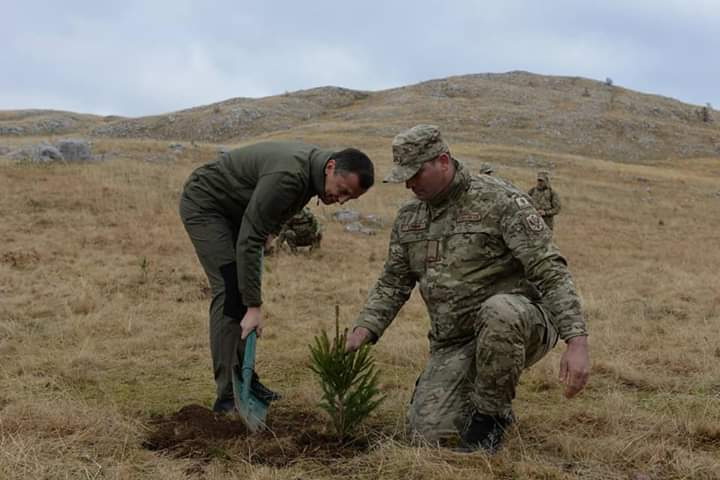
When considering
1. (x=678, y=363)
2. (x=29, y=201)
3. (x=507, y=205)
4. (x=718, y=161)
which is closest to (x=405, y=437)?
(x=507, y=205)

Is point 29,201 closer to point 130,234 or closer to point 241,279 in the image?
point 130,234

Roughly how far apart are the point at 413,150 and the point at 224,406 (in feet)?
6.15

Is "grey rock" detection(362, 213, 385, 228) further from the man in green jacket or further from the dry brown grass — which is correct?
the man in green jacket

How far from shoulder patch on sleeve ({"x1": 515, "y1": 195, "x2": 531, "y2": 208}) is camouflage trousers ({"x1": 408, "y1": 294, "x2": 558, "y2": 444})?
463 mm

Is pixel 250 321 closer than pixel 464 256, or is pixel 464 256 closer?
pixel 464 256

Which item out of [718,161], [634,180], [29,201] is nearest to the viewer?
[29,201]

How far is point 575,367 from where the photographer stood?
118 inches

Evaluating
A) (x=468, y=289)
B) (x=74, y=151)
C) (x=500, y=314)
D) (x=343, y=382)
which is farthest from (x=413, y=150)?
(x=74, y=151)

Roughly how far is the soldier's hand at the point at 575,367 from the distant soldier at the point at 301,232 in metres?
8.53

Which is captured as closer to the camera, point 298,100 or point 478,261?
point 478,261

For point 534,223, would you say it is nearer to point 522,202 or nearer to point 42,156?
point 522,202

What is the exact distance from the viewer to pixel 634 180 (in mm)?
29062

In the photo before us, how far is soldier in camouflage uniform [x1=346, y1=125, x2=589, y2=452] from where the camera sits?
333 centimetres

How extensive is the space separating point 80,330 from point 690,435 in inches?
194
